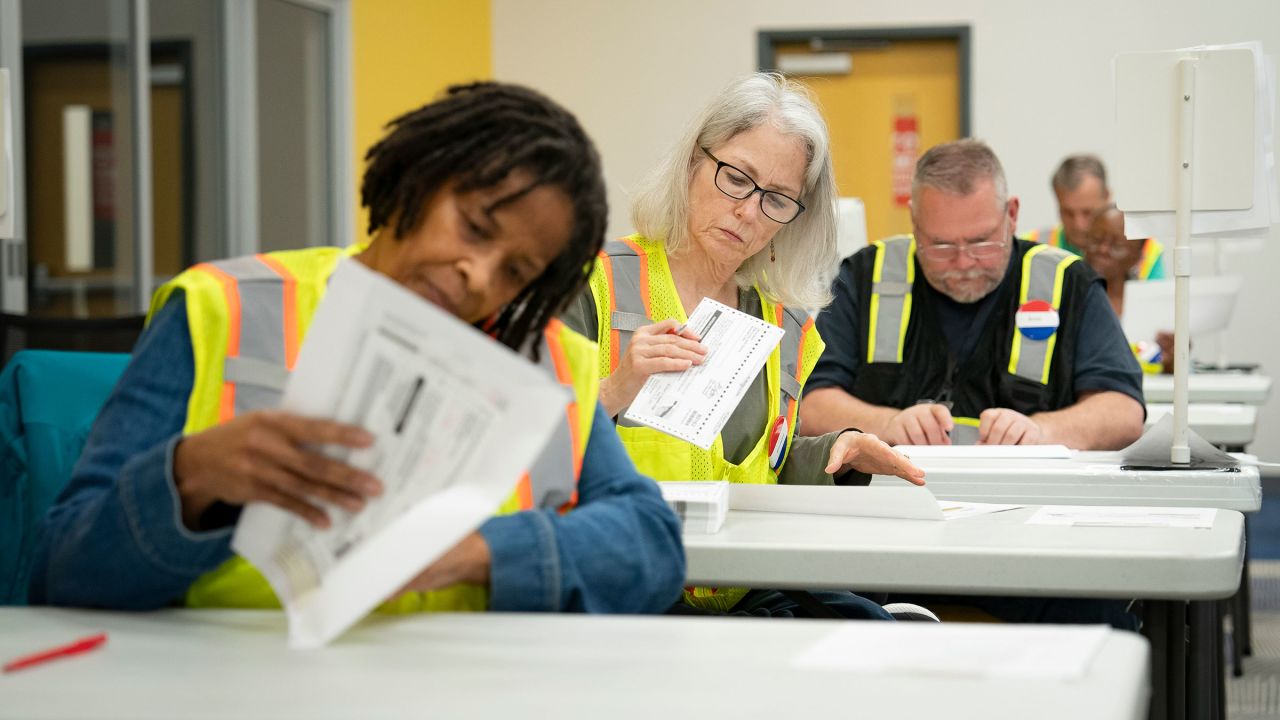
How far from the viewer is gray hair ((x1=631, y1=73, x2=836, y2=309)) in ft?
7.66

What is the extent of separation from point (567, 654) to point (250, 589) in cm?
34

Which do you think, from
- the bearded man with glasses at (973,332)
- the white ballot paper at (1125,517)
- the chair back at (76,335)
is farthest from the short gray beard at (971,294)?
the chair back at (76,335)

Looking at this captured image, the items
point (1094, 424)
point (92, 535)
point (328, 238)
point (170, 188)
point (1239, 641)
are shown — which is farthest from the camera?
point (328, 238)

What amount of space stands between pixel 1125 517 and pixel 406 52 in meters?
6.05

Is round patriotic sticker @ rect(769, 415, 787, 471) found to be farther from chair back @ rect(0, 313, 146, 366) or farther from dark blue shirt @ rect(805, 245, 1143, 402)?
chair back @ rect(0, 313, 146, 366)

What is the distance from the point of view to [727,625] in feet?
3.59

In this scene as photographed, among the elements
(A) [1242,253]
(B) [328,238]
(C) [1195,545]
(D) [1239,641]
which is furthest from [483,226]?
(A) [1242,253]

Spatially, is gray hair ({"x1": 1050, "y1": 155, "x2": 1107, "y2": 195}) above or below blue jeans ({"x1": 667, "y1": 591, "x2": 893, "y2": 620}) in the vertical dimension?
above

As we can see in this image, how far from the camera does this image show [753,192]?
7.54 feet

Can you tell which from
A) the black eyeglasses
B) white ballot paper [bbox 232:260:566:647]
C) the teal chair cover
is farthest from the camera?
the black eyeglasses

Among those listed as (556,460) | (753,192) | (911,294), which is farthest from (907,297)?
(556,460)

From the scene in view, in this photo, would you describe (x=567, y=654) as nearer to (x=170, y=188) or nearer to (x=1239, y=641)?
(x=1239, y=641)

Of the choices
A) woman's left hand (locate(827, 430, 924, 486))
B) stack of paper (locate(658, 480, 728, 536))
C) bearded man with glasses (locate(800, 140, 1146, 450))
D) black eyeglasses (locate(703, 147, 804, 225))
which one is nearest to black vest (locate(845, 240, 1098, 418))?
bearded man with glasses (locate(800, 140, 1146, 450))

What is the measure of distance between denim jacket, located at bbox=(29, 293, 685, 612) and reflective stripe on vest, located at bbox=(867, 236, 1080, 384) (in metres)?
1.85
